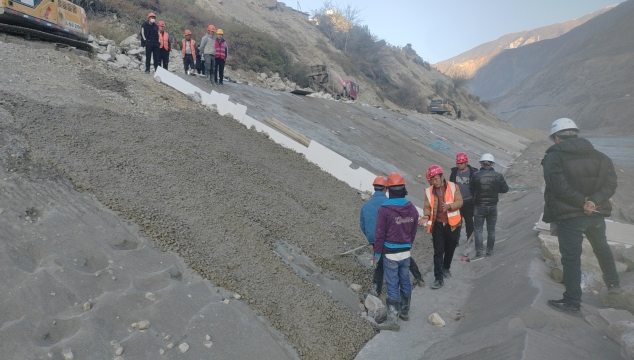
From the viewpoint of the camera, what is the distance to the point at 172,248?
199 inches

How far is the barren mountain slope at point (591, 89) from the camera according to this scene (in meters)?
55.2

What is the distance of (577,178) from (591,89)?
2851 inches

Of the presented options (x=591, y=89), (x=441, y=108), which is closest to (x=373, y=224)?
(x=441, y=108)

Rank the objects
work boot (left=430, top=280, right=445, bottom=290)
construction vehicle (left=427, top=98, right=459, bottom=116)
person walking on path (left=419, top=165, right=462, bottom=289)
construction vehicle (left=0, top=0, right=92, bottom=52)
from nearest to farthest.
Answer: person walking on path (left=419, top=165, right=462, bottom=289), work boot (left=430, top=280, right=445, bottom=290), construction vehicle (left=0, top=0, right=92, bottom=52), construction vehicle (left=427, top=98, right=459, bottom=116)

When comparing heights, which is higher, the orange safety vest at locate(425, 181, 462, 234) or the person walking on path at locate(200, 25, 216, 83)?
the person walking on path at locate(200, 25, 216, 83)

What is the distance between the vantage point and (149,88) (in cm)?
1084

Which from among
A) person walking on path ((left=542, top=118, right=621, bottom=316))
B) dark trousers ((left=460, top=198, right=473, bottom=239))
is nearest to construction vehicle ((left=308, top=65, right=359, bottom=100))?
dark trousers ((left=460, top=198, right=473, bottom=239))

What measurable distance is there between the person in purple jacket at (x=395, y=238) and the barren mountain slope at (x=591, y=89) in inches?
2050

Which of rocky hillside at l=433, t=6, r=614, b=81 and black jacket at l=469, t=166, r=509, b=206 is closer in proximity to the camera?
black jacket at l=469, t=166, r=509, b=206

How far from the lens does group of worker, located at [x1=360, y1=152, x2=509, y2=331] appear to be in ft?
16.8

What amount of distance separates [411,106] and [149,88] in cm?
3633

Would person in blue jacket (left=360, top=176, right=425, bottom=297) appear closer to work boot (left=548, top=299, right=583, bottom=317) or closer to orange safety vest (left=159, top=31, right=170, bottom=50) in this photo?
work boot (left=548, top=299, right=583, bottom=317)

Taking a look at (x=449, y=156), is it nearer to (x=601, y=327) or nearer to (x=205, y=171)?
(x=205, y=171)

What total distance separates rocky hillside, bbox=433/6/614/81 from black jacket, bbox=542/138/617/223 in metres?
138
